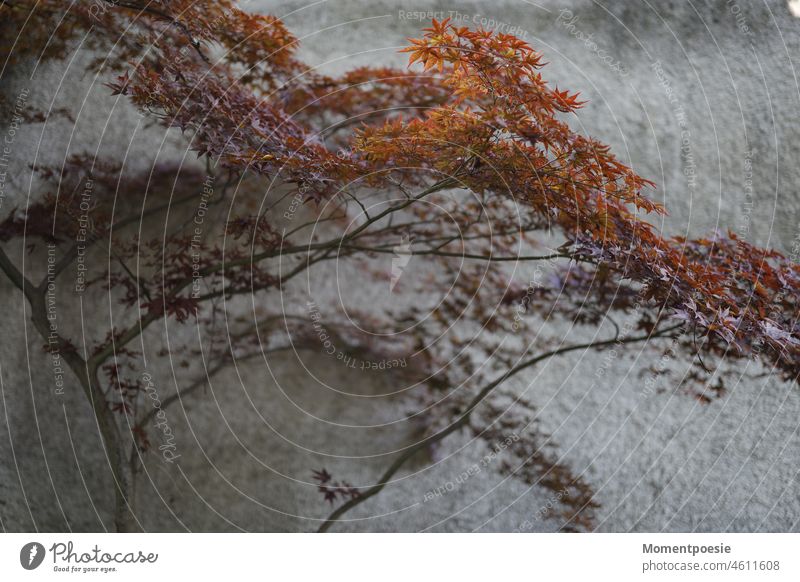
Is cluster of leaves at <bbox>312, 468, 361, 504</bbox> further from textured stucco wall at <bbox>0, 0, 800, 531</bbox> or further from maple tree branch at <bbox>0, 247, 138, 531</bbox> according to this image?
maple tree branch at <bbox>0, 247, 138, 531</bbox>

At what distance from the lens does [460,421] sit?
52.6 inches

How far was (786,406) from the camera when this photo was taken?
54.6 inches

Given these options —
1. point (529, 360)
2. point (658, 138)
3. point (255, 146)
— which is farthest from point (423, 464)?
point (658, 138)

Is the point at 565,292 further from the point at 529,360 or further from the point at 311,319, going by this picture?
the point at 311,319

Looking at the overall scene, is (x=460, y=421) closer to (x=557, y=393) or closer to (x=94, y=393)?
(x=557, y=393)
